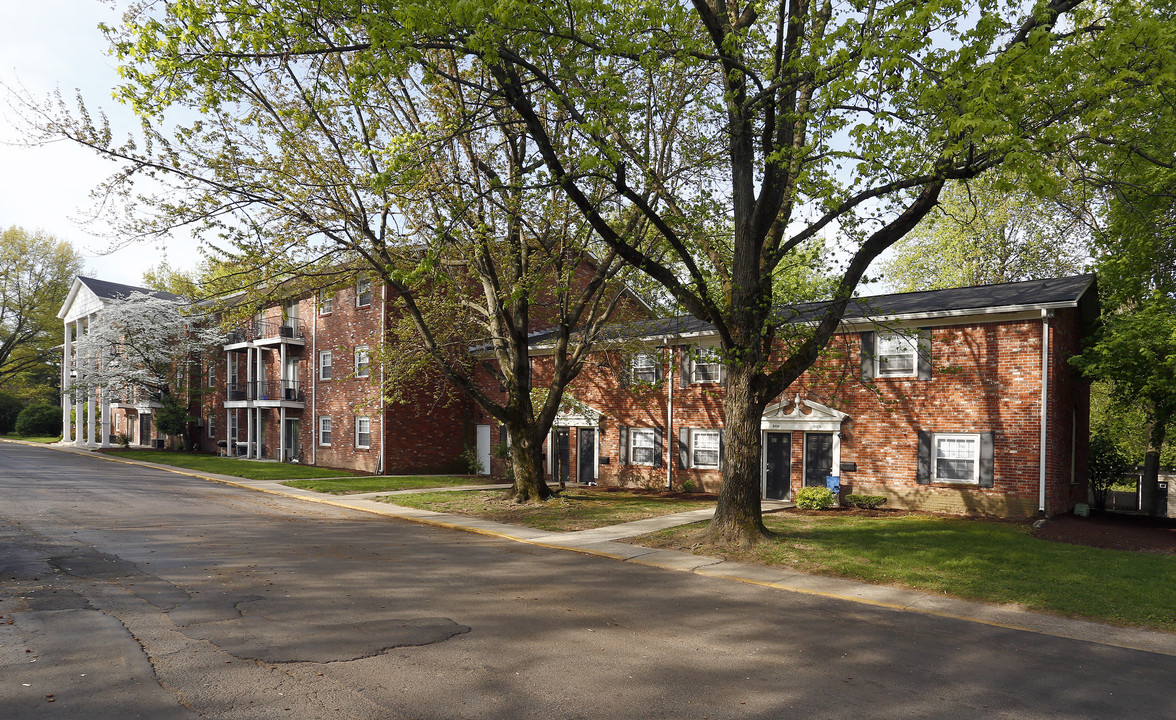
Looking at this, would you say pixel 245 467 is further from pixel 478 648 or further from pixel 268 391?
pixel 478 648

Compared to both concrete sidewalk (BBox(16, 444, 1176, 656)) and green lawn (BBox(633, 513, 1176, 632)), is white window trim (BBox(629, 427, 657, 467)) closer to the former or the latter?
concrete sidewalk (BBox(16, 444, 1176, 656))

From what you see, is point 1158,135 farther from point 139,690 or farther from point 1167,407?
point 139,690

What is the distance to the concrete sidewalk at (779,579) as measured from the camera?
26.9 feet

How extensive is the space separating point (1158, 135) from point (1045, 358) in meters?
5.49

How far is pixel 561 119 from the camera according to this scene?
14750mm

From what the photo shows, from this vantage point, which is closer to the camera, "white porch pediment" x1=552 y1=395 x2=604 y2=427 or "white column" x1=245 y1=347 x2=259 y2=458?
"white porch pediment" x1=552 y1=395 x2=604 y2=427

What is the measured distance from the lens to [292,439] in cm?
3497

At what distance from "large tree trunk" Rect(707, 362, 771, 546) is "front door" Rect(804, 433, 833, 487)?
7.78 meters

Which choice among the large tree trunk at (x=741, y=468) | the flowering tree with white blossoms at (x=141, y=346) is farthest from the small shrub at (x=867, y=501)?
the flowering tree with white blossoms at (x=141, y=346)

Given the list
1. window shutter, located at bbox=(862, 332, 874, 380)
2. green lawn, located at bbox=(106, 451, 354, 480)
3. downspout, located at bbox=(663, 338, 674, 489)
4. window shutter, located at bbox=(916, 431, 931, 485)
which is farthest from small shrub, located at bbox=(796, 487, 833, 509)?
green lawn, located at bbox=(106, 451, 354, 480)

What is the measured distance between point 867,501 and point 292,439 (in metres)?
27.8

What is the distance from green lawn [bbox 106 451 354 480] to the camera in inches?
1073

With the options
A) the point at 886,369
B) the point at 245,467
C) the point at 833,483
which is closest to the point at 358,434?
the point at 245,467

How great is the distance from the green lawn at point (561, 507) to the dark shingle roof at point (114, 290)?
1309 inches
